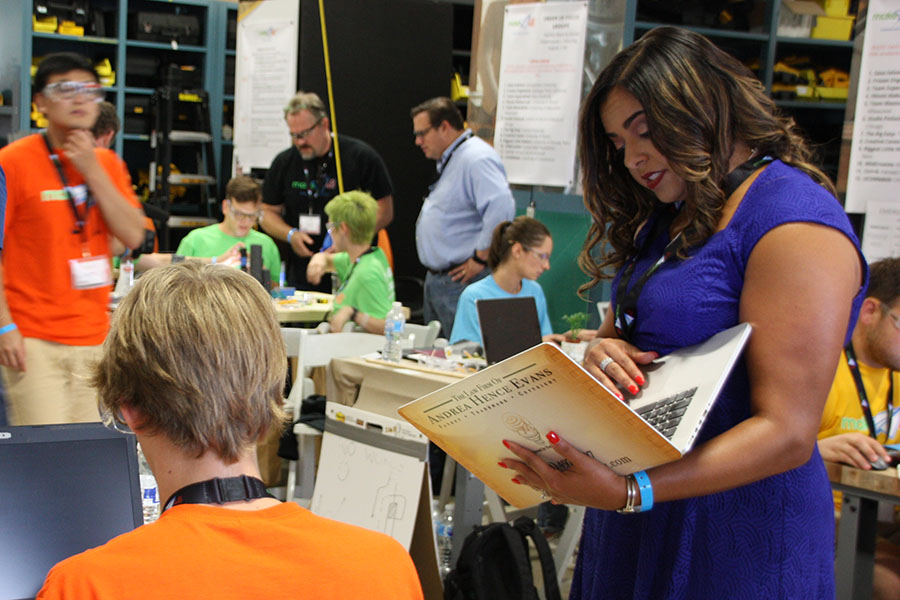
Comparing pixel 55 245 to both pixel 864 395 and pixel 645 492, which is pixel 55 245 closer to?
pixel 645 492

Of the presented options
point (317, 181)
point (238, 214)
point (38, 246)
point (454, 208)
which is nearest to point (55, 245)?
point (38, 246)

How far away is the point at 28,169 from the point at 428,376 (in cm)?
172

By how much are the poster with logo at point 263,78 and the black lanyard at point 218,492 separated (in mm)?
7162

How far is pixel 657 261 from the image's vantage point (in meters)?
1.36

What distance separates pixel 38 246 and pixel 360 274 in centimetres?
216

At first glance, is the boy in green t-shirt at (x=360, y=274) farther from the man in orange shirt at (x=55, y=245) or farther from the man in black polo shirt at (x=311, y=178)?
the man in orange shirt at (x=55, y=245)

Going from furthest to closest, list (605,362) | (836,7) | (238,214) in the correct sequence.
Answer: (836,7)
(238,214)
(605,362)

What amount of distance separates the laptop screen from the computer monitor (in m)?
2.33

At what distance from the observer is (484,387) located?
115 cm

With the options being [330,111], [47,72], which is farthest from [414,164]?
[47,72]

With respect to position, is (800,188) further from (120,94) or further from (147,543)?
(120,94)

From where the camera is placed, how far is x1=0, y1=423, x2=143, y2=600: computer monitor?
1333 millimetres

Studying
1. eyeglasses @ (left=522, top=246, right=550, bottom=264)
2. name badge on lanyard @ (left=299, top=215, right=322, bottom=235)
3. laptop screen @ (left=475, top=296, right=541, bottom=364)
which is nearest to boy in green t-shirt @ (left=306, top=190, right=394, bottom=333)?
eyeglasses @ (left=522, top=246, right=550, bottom=264)

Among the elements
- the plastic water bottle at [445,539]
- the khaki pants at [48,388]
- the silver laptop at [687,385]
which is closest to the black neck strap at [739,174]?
the silver laptop at [687,385]
